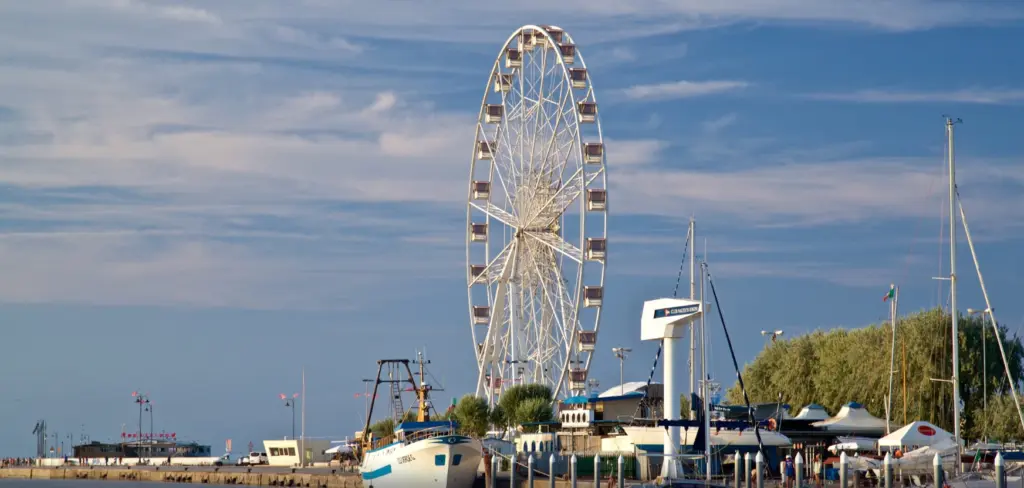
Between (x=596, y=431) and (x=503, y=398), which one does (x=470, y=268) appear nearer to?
(x=503, y=398)

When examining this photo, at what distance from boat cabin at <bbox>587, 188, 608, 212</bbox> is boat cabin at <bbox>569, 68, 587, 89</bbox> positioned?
6132 mm

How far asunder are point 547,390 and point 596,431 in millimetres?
11562

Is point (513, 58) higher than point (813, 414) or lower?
higher

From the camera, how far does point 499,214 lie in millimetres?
85938

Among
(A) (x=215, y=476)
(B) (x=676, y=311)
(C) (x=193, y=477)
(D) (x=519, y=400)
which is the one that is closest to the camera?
(B) (x=676, y=311)

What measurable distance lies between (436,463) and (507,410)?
22807mm

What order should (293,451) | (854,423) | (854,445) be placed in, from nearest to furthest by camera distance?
(854,445)
(854,423)
(293,451)

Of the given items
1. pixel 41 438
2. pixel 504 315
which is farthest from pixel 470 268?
pixel 41 438

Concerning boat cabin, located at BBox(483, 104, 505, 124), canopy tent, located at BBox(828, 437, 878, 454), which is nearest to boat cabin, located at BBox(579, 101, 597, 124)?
boat cabin, located at BBox(483, 104, 505, 124)

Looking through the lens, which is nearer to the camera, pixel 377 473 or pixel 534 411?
pixel 377 473

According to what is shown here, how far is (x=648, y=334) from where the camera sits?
5728cm

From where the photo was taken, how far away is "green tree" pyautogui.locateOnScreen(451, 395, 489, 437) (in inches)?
3391

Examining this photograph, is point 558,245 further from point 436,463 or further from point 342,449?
point 342,449

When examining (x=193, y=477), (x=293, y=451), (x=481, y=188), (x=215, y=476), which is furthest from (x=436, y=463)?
(x=293, y=451)
